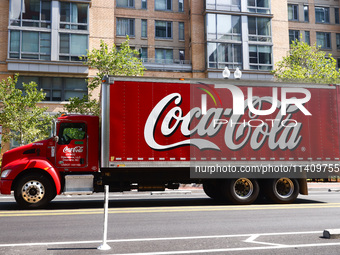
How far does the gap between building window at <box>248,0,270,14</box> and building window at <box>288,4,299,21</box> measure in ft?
25.4

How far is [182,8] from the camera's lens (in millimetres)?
39000

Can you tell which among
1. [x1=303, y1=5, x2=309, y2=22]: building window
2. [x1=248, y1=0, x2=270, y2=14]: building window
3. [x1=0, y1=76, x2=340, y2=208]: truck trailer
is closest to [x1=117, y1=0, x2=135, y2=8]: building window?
[x1=248, y1=0, x2=270, y2=14]: building window

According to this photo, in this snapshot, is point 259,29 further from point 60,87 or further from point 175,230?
point 175,230

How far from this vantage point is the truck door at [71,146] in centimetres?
1198

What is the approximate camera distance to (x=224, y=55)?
35.9 m

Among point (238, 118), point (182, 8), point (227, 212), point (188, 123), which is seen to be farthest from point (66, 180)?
point (182, 8)

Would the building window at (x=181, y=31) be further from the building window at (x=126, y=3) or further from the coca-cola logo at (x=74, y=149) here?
the coca-cola logo at (x=74, y=149)

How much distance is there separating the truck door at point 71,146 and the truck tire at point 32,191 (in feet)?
2.67

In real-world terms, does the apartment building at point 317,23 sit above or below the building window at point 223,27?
above

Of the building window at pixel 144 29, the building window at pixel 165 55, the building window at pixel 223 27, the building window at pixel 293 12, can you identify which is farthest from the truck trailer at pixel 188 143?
the building window at pixel 293 12

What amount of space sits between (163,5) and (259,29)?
1067 centimetres

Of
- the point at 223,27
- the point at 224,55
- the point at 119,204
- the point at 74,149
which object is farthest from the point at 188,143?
the point at 223,27

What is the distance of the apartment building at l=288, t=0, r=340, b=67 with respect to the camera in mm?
44156

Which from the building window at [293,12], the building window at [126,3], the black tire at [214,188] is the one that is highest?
the building window at [293,12]
